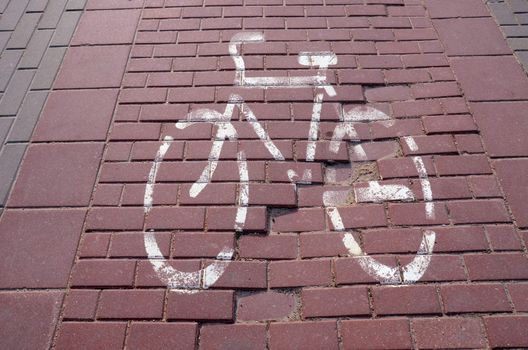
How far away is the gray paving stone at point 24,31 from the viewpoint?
119 inches

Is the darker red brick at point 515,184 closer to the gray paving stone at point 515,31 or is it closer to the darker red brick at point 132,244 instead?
the gray paving stone at point 515,31

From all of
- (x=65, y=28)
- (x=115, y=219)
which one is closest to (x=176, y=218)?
(x=115, y=219)

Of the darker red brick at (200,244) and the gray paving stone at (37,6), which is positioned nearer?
the darker red brick at (200,244)

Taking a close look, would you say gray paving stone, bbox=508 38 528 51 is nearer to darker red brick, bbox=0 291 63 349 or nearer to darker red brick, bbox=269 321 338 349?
darker red brick, bbox=269 321 338 349

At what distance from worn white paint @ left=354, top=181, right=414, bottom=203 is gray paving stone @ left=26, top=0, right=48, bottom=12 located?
2.71 metres

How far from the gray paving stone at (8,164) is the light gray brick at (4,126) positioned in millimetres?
70

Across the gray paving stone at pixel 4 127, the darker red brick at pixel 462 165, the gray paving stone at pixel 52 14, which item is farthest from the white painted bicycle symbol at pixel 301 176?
the gray paving stone at pixel 52 14

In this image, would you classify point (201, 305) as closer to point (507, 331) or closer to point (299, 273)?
point (299, 273)

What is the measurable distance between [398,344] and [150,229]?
3.97ft

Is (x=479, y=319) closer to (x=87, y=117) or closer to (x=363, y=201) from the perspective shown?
(x=363, y=201)

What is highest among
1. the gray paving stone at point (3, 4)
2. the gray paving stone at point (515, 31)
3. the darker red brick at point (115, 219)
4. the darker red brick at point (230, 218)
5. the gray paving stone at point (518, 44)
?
the gray paving stone at point (3, 4)

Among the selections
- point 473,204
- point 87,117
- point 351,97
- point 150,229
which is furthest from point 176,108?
point 473,204

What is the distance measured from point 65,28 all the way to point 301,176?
208cm

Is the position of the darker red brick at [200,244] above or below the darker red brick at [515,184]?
above
